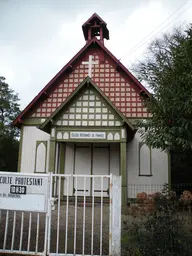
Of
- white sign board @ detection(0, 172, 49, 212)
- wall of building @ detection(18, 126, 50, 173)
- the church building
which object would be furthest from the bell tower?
white sign board @ detection(0, 172, 49, 212)

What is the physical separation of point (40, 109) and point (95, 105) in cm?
433

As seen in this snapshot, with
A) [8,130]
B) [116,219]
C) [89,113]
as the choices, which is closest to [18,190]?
[116,219]

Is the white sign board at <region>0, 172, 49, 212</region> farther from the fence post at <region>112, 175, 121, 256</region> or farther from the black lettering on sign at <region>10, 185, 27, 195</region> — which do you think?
the fence post at <region>112, 175, 121, 256</region>

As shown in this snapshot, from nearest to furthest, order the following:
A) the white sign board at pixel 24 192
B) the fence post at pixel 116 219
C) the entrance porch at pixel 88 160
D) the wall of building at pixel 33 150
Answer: the fence post at pixel 116 219 < the white sign board at pixel 24 192 < the entrance porch at pixel 88 160 < the wall of building at pixel 33 150

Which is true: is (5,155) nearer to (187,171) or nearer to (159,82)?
(187,171)

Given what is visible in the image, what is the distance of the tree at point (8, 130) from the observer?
2505 cm

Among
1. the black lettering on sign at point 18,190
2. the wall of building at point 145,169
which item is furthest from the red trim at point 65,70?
the black lettering on sign at point 18,190

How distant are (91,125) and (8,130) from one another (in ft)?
65.5

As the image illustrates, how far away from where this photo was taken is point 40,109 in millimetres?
15875

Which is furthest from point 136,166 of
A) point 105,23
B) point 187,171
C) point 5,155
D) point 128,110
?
point 5,155

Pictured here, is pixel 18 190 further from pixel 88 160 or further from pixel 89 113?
pixel 88 160

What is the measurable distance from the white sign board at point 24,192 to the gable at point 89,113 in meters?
7.23

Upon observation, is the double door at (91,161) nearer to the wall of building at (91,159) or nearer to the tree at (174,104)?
the wall of building at (91,159)

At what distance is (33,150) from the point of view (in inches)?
Answer: 608
